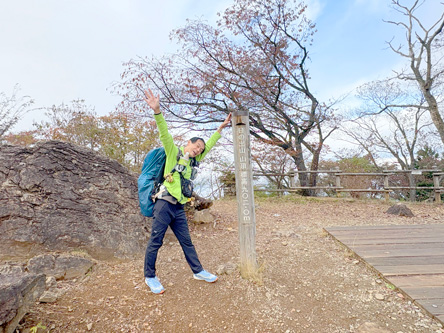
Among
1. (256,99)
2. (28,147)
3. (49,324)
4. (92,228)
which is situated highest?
(256,99)

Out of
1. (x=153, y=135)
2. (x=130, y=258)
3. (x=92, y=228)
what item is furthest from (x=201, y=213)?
(x=153, y=135)

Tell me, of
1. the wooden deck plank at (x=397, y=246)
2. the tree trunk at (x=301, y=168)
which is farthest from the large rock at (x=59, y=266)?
the tree trunk at (x=301, y=168)

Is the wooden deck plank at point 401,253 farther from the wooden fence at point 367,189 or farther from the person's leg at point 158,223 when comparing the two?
the wooden fence at point 367,189

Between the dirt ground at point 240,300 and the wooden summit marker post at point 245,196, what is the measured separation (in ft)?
0.77

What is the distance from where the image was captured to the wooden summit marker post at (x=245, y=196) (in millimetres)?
2834

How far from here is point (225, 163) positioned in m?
10.8

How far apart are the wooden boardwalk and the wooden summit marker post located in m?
1.58

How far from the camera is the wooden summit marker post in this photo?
9.30 feet

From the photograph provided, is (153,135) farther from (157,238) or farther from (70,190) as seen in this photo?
(157,238)

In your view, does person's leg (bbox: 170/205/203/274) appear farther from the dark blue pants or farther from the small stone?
the small stone

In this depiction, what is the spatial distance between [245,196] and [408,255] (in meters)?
2.48

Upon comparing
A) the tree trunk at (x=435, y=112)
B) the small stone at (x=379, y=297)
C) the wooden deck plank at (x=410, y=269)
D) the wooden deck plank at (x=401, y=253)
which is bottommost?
the small stone at (x=379, y=297)

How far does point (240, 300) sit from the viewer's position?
2537 mm

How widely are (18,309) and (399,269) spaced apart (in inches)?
150
